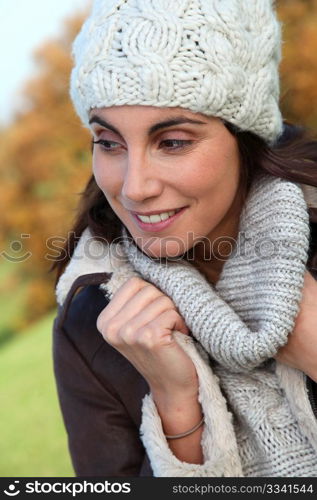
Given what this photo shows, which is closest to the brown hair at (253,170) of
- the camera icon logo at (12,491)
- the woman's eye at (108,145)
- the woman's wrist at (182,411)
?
the woman's eye at (108,145)

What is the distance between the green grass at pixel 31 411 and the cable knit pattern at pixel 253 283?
1.53 meters

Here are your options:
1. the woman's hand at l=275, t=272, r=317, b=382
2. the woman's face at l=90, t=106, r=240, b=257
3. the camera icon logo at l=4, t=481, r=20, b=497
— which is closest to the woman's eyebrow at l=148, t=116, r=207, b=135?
the woman's face at l=90, t=106, r=240, b=257

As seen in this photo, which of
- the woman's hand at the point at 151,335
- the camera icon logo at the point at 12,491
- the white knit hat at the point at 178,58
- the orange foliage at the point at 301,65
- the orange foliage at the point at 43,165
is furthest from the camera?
the orange foliage at the point at 43,165

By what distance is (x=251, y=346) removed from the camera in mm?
1292

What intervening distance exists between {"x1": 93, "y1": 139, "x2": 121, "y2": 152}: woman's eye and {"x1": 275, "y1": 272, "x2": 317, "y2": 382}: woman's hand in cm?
47

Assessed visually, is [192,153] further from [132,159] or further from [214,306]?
[214,306]

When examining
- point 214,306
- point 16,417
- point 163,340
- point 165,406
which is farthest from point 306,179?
point 16,417

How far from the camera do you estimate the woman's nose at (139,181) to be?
128 centimetres

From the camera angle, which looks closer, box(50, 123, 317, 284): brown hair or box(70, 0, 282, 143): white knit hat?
box(70, 0, 282, 143): white knit hat

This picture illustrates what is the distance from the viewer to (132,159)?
1284mm

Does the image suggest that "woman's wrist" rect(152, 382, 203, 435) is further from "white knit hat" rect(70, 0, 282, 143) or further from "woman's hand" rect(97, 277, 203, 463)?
"white knit hat" rect(70, 0, 282, 143)

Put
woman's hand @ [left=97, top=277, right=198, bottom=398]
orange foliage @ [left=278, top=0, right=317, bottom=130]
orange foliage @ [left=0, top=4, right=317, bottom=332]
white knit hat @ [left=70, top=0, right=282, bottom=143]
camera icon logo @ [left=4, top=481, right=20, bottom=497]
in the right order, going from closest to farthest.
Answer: white knit hat @ [left=70, top=0, right=282, bottom=143] < woman's hand @ [left=97, top=277, right=198, bottom=398] < camera icon logo @ [left=4, top=481, right=20, bottom=497] < orange foliage @ [left=278, top=0, right=317, bottom=130] < orange foliage @ [left=0, top=4, right=317, bottom=332]

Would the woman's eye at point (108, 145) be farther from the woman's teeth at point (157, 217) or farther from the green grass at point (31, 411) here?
the green grass at point (31, 411)

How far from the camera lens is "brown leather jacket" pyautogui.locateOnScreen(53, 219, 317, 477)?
1.56m
